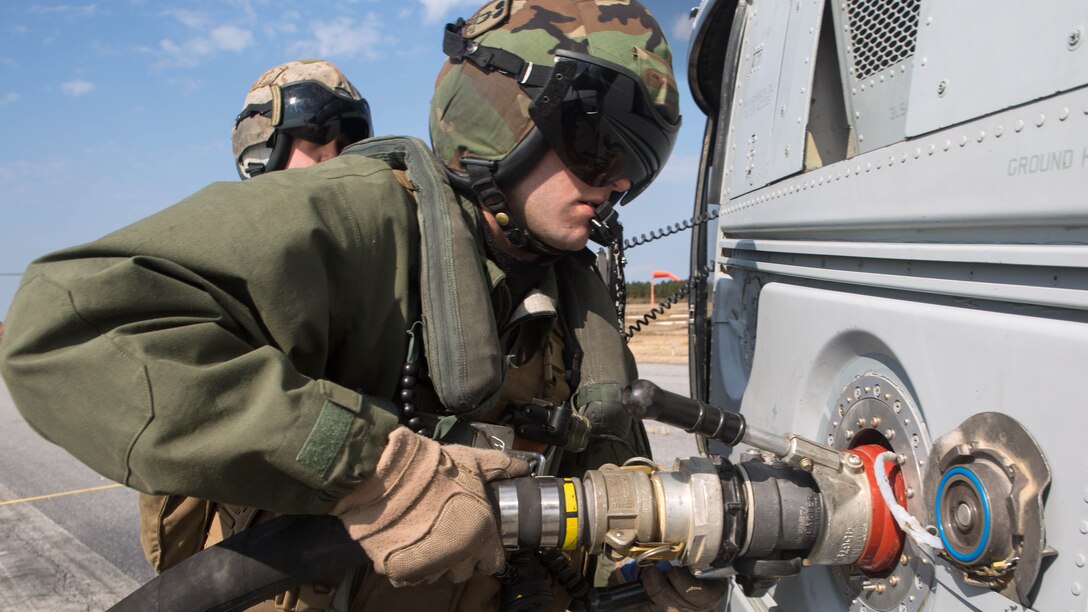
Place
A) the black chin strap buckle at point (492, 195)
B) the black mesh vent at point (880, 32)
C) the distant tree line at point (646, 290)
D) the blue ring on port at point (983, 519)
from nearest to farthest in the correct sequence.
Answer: the blue ring on port at point (983, 519), the black mesh vent at point (880, 32), the black chin strap buckle at point (492, 195), the distant tree line at point (646, 290)

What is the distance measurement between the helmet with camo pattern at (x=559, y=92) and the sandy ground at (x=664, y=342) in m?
9.09

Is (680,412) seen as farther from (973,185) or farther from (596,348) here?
(596,348)

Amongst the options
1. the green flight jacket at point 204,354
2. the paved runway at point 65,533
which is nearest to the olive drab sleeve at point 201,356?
the green flight jacket at point 204,354

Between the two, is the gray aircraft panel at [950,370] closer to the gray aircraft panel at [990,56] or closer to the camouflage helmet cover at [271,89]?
the gray aircraft panel at [990,56]

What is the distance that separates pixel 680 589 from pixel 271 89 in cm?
326

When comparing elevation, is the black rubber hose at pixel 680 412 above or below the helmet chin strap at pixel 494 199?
below

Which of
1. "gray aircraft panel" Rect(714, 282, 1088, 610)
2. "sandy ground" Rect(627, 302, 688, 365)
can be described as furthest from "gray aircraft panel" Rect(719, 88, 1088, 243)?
"sandy ground" Rect(627, 302, 688, 365)

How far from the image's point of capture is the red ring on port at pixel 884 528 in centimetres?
151

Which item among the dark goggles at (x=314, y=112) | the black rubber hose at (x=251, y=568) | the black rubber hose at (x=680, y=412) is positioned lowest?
the black rubber hose at (x=251, y=568)

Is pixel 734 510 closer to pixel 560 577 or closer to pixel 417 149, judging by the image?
pixel 560 577

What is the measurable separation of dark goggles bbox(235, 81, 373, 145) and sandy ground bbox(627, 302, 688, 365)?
7.48 metres

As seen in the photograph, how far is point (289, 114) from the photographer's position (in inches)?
154

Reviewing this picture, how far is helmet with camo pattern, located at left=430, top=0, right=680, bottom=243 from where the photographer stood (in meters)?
1.92

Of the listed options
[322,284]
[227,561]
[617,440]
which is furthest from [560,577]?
[322,284]
